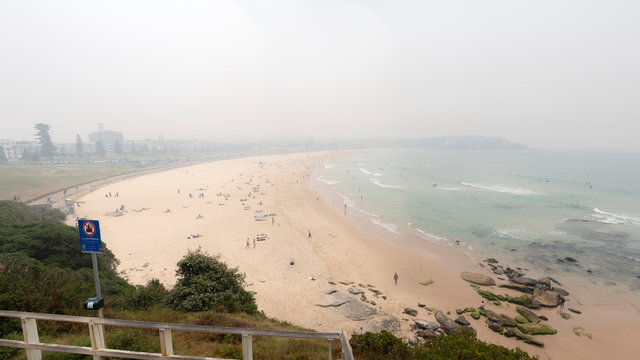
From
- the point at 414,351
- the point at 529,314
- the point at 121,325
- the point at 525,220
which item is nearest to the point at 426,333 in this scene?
the point at 529,314

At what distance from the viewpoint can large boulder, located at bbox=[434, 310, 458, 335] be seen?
1482cm

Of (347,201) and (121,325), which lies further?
(347,201)

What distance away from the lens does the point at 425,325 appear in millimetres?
14898

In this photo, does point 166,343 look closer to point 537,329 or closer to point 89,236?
point 89,236

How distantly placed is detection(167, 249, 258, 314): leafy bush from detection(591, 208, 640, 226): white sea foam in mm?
48937

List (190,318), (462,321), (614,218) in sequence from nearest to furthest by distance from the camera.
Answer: (190,318) → (462,321) → (614,218)

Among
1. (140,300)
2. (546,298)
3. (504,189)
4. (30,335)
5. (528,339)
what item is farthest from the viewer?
(504,189)

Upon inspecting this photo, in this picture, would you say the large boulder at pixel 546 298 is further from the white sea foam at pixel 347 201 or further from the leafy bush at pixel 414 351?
the white sea foam at pixel 347 201

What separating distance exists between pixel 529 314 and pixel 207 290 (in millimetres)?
18891

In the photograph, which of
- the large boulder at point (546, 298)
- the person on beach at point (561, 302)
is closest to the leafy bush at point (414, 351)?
the large boulder at point (546, 298)

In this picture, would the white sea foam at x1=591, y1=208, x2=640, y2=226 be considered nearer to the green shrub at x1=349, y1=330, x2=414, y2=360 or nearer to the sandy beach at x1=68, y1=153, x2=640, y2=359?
the sandy beach at x1=68, y1=153, x2=640, y2=359

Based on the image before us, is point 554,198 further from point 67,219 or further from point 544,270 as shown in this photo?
point 67,219

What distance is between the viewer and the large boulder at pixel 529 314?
16141 mm

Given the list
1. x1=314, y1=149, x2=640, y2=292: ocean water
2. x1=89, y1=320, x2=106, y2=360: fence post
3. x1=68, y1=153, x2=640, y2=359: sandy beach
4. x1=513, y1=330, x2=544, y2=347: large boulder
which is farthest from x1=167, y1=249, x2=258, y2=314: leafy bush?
x1=314, y1=149, x2=640, y2=292: ocean water
